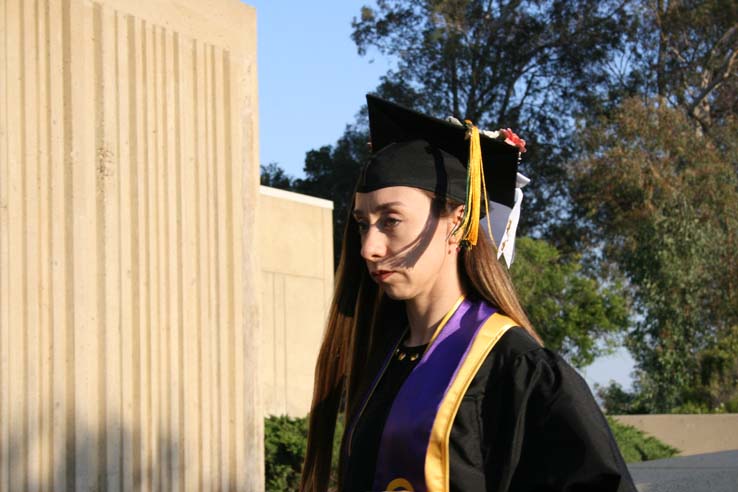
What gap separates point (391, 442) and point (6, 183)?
326 centimetres

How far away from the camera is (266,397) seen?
11.7m

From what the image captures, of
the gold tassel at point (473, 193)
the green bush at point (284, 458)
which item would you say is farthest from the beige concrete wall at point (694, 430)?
the gold tassel at point (473, 193)

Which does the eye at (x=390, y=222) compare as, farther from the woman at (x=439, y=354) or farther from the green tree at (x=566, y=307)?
the green tree at (x=566, y=307)

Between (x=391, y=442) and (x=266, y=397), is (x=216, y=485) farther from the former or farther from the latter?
(x=266, y=397)

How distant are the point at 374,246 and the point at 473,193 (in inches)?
10.3

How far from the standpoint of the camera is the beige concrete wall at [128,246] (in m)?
5.13

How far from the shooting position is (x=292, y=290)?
12.5m

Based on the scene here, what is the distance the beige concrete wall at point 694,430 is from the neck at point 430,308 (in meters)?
12.4

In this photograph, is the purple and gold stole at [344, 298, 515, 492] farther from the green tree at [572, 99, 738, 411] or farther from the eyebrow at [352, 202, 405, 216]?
the green tree at [572, 99, 738, 411]

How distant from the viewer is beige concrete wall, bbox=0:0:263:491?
16.8 ft

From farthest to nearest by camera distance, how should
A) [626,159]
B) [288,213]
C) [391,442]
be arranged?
[626,159]
[288,213]
[391,442]

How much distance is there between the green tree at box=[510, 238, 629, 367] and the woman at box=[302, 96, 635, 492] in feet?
53.7

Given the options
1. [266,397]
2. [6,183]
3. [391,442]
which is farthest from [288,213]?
[391,442]

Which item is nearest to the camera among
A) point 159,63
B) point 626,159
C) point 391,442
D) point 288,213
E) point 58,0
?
point 391,442
